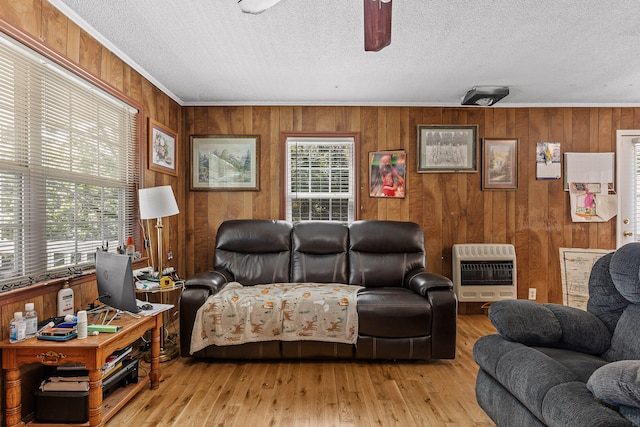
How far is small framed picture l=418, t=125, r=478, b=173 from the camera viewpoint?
4.10m

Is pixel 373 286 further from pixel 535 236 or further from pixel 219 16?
pixel 219 16

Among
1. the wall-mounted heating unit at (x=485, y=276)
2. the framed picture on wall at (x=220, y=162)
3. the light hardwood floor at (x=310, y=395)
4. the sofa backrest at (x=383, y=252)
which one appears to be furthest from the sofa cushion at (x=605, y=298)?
the framed picture on wall at (x=220, y=162)

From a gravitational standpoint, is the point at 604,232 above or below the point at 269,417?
above

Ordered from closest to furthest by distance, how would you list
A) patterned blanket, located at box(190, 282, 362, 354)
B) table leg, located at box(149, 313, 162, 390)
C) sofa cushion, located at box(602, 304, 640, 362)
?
sofa cushion, located at box(602, 304, 640, 362) → table leg, located at box(149, 313, 162, 390) → patterned blanket, located at box(190, 282, 362, 354)

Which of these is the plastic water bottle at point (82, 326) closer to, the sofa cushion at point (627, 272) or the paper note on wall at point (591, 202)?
the sofa cushion at point (627, 272)

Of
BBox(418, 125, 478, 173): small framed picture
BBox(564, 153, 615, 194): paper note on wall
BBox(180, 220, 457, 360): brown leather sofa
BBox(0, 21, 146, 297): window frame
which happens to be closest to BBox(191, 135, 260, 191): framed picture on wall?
BBox(180, 220, 457, 360): brown leather sofa

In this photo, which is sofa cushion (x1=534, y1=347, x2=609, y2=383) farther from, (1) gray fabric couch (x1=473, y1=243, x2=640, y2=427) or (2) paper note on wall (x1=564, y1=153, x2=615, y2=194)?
(2) paper note on wall (x1=564, y1=153, x2=615, y2=194)

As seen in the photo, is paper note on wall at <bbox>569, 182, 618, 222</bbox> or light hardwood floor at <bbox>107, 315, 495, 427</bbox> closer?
light hardwood floor at <bbox>107, 315, 495, 427</bbox>

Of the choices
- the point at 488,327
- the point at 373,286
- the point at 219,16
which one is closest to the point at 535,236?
the point at 488,327

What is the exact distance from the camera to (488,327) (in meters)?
3.61

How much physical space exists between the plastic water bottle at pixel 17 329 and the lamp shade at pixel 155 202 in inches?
45.3

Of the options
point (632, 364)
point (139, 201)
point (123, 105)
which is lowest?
point (632, 364)

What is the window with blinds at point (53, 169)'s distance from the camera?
1.86 meters

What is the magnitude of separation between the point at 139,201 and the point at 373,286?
7.15 feet
